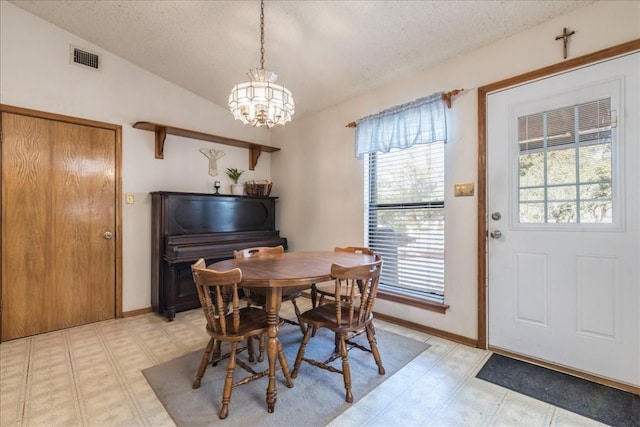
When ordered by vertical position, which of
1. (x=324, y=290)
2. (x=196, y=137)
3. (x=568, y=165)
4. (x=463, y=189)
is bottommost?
(x=324, y=290)

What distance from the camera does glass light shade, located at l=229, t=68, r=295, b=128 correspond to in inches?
75.7

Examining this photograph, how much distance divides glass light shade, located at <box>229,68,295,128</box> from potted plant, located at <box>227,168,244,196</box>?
1907 mm

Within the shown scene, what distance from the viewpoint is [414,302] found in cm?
277

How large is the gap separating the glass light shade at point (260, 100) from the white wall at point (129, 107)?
1906 mm

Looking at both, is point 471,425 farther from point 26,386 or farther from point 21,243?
point 21,243

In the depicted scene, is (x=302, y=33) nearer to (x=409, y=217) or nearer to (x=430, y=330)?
(x=409, y=217)

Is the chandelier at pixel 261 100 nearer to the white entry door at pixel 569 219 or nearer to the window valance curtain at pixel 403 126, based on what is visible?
the window valance curtain at pixel 403 126

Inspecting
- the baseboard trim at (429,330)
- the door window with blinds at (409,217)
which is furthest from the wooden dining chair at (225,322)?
the door window with blinds at (409,217)

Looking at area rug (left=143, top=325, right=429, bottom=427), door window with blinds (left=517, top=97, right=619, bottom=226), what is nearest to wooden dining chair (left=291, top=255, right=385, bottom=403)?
area rug (left=143, top=325, right=429, bottom=427)

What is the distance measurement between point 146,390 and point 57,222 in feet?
6.72

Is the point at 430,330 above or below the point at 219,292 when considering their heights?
below

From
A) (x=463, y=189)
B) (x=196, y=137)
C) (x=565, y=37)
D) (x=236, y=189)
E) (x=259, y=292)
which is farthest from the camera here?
(x=236, y=189)

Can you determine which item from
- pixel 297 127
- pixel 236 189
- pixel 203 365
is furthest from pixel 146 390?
pixel 297 127

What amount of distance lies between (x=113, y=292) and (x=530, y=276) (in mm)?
3932
